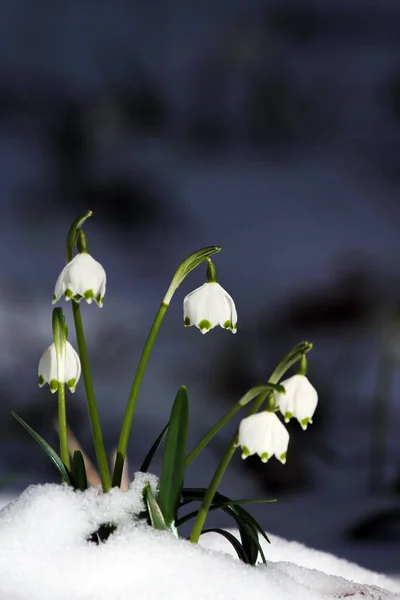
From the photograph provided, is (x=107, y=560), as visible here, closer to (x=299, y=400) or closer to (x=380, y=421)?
(x=299, y=400)

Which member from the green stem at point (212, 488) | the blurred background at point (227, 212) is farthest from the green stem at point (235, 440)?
the blurred background at point (227, 212)

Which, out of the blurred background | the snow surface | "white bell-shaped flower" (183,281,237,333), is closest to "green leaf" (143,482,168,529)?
the snow surface

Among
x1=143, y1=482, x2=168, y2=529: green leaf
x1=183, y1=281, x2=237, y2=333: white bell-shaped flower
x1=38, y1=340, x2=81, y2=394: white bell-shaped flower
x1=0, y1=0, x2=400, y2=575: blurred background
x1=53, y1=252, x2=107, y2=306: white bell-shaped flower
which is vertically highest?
x1=0, y1=0, x2=400, y2=575: blurred background

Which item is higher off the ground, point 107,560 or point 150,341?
point 150,341

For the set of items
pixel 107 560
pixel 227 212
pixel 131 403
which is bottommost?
pixel 107 560

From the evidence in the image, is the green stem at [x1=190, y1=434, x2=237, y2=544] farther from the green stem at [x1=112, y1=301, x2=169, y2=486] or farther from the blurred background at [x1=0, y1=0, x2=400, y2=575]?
the blurred background at [x1=0, y1=0, x2=400, y2=575]

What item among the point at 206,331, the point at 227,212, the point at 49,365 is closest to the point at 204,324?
the point at 206,331

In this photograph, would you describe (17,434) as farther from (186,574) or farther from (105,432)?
(186,574)
